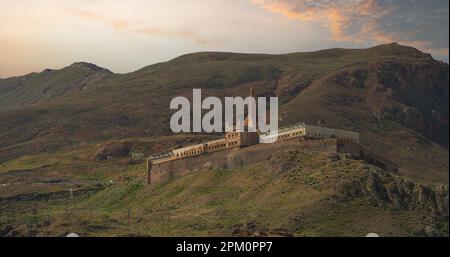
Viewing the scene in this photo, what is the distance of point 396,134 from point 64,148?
233ft

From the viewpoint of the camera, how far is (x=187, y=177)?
11238 centimetres

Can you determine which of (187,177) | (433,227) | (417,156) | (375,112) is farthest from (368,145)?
(433,227)

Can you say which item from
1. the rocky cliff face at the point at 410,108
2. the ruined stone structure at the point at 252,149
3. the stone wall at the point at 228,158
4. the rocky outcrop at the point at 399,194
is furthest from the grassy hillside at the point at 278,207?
the rocky cliff face at the point at 410,108

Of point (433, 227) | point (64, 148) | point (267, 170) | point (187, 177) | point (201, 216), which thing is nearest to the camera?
point (433, 227)

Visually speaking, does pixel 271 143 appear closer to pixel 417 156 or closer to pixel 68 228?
pixel 68 228

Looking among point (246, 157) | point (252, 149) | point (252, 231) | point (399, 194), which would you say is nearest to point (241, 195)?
point (246, 157)

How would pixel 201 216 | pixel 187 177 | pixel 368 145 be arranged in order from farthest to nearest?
pixel 368 145, pixel 187 177, pixel 201 216

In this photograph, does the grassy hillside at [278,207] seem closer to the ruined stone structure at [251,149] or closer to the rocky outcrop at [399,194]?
the rocky outcrop at [399,194]

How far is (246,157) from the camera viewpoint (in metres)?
107

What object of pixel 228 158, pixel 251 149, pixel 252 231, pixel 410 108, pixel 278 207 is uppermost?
pixel 410 108

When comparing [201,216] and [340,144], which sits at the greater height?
[340,144]

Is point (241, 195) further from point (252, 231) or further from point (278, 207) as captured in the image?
point (252, 231)

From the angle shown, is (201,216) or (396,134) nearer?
(201,216)

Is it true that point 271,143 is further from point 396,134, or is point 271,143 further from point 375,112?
point 375,112
